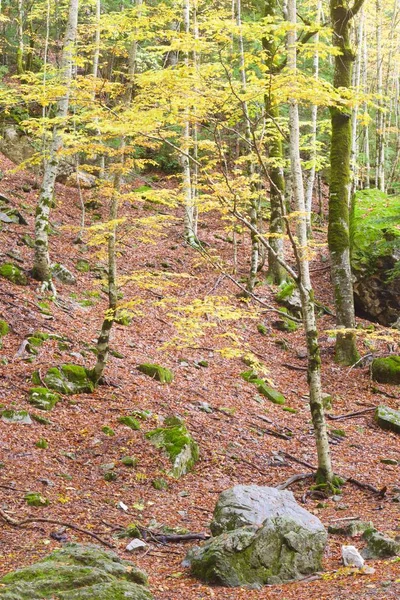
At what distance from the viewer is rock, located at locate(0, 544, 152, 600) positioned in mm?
3312

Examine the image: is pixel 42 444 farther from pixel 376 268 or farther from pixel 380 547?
pixel 376 268

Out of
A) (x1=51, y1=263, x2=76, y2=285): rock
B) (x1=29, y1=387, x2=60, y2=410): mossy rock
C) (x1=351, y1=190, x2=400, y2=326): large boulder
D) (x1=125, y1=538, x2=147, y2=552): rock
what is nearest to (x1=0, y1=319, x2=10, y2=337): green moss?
(x1=29, y1=387, x2=60, y2=410): mossy rock

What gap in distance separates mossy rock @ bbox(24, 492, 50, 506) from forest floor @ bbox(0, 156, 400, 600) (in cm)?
6

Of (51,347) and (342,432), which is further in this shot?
(342,432)

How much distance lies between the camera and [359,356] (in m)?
12.9

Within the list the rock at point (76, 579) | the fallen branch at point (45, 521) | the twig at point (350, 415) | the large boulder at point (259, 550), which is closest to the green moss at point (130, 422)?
the fallen branch at point (45, 521)

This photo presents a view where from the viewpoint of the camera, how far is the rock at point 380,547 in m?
4.92

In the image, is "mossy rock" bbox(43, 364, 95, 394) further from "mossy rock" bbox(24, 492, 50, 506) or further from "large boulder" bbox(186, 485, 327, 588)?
"large boulder" bbox(186, 485, 327, 588)

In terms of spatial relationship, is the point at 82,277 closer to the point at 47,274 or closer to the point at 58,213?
the point at 47,274

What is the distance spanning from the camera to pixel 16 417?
720 cm

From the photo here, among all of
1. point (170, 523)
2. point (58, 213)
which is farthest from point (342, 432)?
point (58, 213)

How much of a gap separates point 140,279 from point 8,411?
8.90 feet

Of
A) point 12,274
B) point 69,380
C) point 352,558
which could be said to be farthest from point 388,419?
point 12,274

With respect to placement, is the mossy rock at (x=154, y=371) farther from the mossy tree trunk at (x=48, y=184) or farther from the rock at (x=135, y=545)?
the rock at (x=135, y=545)
